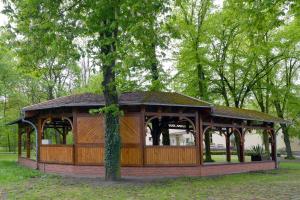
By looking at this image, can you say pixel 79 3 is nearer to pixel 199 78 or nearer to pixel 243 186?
pixel 243 186

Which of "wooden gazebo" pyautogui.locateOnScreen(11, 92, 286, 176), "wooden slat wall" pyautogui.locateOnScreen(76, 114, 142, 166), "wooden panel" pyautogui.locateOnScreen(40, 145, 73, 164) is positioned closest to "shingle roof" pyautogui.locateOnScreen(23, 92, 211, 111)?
"wooden gazebo" pyautogui.locateOnScreen(11, 92, 286, 176)

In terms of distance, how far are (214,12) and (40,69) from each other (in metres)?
15.5

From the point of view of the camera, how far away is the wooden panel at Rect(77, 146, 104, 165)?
54.4 feet

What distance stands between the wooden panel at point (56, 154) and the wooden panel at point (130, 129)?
8.88 ft

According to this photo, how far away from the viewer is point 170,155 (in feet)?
54.4

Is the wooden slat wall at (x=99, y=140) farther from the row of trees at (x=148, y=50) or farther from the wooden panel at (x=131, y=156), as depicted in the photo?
the row of trees at (x=148, y=50)

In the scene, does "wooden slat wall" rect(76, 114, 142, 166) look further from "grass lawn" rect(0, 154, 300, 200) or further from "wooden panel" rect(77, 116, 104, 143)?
"grass lawn" rect(0, 154, 300, 200)

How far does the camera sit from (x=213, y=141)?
58.5 m

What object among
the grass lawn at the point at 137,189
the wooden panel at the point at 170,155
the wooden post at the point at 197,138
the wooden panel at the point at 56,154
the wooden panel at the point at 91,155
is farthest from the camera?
the wooden panel at the point at 56,154

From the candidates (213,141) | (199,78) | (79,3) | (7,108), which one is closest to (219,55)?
(199,78)

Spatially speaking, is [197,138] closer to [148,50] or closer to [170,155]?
[170,155]

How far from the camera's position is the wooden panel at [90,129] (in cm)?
1670

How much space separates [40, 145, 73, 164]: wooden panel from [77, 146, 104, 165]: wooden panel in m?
0.58

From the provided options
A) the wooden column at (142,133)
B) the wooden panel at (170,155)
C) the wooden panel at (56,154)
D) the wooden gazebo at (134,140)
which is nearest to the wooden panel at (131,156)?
the wooden gazebo at (134,140)
